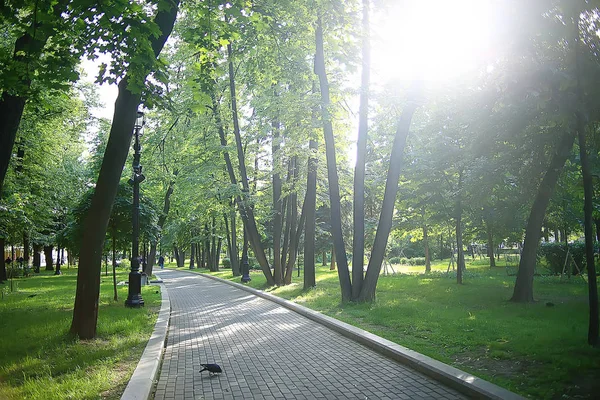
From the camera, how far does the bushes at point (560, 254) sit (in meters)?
21.2

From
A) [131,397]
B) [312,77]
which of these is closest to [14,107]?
[131,397]

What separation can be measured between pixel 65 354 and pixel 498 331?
25.0 ft

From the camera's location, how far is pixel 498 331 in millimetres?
8125

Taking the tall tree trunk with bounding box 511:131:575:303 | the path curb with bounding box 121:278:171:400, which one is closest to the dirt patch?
the path curb with bounding box 121:278:171:400

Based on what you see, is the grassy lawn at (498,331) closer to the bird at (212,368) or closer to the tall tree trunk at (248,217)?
the bird at (212,368)

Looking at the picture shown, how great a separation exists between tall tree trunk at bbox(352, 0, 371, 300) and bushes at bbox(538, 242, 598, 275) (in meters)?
13.5

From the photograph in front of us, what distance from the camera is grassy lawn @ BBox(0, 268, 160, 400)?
17.2 ft

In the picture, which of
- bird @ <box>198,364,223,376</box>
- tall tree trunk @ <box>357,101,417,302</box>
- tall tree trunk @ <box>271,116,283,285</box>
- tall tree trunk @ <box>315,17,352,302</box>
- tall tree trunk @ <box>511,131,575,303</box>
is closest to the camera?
bird @ <box>198,364,223,376</box>

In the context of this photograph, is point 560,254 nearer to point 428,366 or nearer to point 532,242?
point 532,242

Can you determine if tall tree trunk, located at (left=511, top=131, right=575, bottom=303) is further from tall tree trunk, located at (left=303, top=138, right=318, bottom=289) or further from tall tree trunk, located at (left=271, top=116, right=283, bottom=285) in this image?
tall tree trunk, located at (left=271, top=116, right=283, bottom=285)

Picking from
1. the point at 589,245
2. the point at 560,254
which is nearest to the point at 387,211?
the point at 589,245

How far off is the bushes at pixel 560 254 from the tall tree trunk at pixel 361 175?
44.4 ft

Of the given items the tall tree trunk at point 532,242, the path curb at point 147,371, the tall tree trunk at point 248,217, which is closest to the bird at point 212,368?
the path curb at point 147,371

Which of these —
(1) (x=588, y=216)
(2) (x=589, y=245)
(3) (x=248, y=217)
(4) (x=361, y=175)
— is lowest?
(2) (x=589, y=245)
